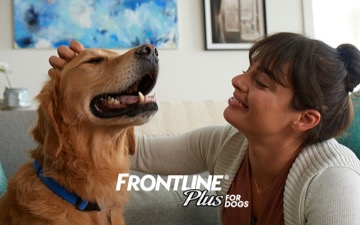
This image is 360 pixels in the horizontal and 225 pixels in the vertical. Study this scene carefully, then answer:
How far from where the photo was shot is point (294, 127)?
1.09 m

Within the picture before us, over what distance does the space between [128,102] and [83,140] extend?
18 cm

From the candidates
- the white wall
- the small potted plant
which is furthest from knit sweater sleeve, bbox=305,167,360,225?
the white wall

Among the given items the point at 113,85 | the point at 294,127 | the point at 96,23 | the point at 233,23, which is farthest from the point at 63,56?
the point at 233,23

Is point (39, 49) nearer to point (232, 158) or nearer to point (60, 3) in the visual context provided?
point (60, 3)

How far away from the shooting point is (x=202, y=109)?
100.0 inches

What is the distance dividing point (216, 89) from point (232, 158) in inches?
72.7

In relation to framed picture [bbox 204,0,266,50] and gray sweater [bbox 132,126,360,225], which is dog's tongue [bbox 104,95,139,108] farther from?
framed picture [bbox 204,0,266,50]

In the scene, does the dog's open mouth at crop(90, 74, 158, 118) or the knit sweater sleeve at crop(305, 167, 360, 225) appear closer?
the knit sweater sleeve at crop(305, 167, 360, 225)

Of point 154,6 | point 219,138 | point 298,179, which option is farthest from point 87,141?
point 154,6

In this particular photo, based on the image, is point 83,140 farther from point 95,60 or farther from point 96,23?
point 96,23

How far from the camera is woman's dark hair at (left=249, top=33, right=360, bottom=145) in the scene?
1.04 meters

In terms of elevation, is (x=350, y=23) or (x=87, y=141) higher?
(x=350, y=23)

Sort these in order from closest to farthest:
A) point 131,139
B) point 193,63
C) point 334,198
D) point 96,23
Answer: point 334,198
point 131,139
point 96,23
point 193,63

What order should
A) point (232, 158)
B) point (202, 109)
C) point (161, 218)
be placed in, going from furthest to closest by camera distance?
point (202, 109) → point (161, 218) → point (232, 158)
